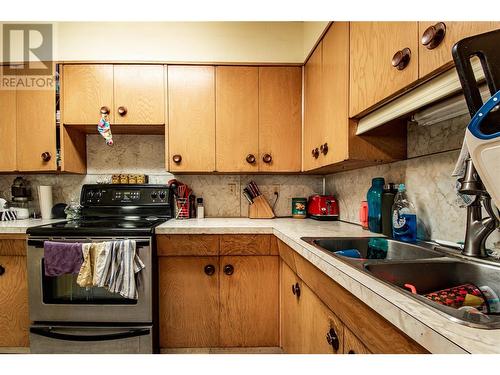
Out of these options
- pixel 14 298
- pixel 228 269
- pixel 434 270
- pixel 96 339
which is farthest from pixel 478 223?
pixel 14 298

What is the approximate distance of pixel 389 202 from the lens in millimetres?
1300

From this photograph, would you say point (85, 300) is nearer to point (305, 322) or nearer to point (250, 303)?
point (250, 303)

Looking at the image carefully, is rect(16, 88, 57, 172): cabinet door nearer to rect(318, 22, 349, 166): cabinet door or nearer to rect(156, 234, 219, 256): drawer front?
rect(156, 234, 219, 256): drawer front

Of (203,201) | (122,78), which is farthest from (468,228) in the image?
(122,78)

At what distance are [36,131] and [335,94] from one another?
2.14 meters

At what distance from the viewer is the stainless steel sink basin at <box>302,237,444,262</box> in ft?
3.60

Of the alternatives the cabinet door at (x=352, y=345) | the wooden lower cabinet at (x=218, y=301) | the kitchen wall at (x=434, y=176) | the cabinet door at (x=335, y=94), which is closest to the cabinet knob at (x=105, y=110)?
the wooden lower cabinet at (x=218, y=301)

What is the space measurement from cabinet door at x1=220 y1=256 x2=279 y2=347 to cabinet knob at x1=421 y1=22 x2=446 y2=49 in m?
1.39

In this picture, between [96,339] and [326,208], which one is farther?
[326,208]

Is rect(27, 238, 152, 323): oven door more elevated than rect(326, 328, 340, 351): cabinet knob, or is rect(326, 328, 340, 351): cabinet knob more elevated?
rect(326, 328, 340, 351): cabinet knob

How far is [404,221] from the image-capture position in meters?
1.19

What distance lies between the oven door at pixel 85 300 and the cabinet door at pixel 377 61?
1402mm

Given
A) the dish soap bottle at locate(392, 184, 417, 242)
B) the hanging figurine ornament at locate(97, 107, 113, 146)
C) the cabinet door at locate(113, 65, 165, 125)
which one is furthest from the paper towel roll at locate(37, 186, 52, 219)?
the dish soap bottle at locate(392, 184, 417, 242)

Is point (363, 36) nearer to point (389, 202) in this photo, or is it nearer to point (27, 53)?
point (389, 202)
